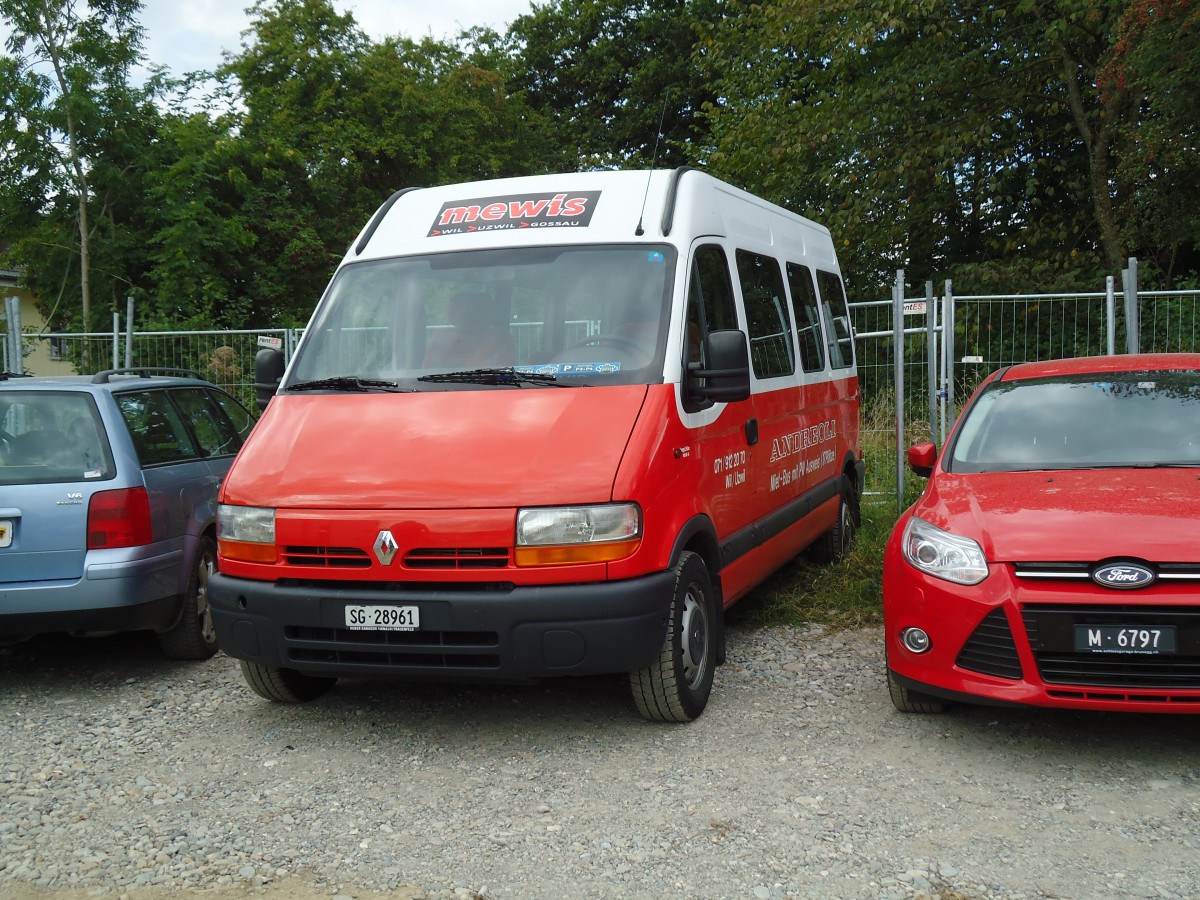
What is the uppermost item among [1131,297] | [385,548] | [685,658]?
[1131,297]

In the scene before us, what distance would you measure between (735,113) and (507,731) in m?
18.9

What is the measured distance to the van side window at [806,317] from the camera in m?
7.47

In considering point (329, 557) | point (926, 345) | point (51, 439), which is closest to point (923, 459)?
point (329, 557)

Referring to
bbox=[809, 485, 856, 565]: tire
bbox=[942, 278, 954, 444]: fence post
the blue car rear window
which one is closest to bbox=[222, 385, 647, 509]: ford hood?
the blue car rear window

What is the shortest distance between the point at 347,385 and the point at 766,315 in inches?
99.8

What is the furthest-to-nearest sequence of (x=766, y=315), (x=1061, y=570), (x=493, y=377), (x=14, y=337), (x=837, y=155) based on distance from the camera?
(x=837, y=155) < (x=14, y=337) < (x=766, y=315) < (x=493, y=377) < (x=1061, y=570)

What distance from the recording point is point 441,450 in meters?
4.81

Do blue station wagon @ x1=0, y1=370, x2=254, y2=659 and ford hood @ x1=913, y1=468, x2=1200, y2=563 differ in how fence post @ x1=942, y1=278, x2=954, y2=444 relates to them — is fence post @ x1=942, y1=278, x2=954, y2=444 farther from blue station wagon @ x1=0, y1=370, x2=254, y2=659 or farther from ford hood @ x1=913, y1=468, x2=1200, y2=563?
blue station wagon @ x1=0, y1=370, x2=254, y2=659

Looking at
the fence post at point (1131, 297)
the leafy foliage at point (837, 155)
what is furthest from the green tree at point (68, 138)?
the fence post at point (1131, 297)

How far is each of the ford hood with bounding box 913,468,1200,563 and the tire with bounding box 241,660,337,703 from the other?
9.61 ft

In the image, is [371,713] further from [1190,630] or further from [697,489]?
[1190,630]

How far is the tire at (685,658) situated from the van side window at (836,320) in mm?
3515

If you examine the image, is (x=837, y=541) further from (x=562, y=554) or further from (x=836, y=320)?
(x=562, y=554)

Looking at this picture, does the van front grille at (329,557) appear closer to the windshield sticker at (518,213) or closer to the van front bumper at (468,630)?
the van front bumper at (468,630)
